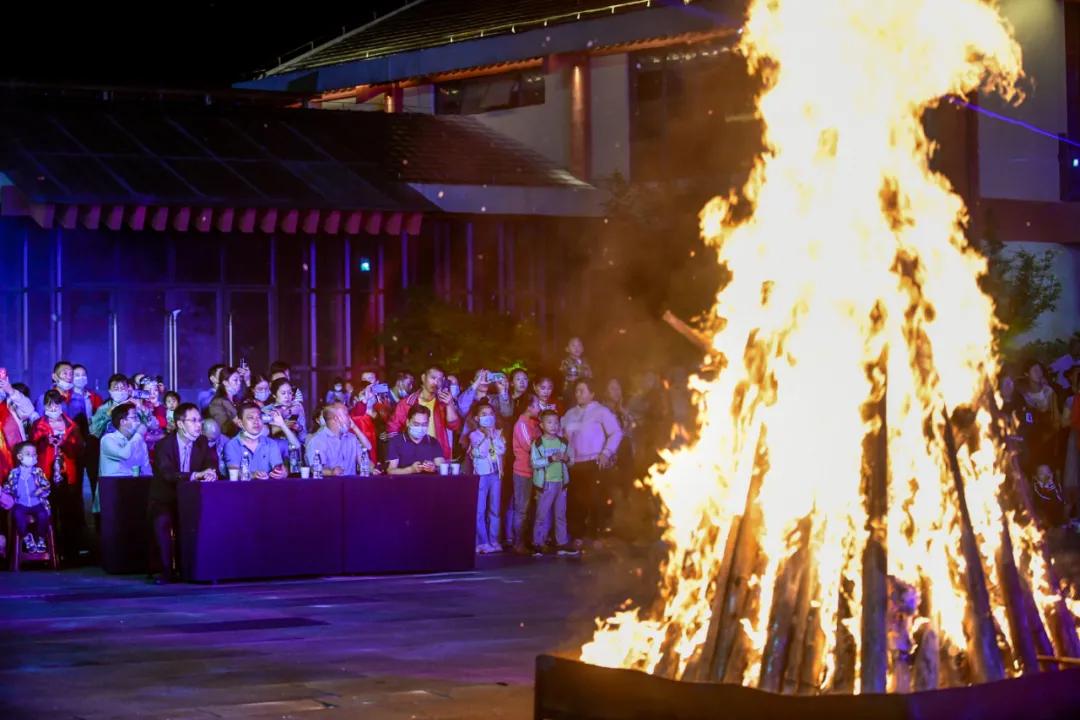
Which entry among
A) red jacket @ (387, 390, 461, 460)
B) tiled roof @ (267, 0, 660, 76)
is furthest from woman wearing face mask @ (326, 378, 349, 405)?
tiled roof @ (267, 0, 660, 76)

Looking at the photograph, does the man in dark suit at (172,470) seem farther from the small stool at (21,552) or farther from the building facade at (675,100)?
the building facade at (675,100)

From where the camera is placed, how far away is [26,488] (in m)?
17.7

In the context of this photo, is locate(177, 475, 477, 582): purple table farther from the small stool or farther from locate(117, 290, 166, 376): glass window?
locate(117, 290, 166, 376): glass window

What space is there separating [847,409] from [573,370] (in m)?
13.4

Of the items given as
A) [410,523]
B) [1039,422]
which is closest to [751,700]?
[410,523]

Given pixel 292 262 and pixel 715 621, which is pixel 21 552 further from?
pixel 292 262

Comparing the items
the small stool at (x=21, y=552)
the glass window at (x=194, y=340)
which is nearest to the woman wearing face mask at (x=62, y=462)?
the small stool at (x=21, y=552)

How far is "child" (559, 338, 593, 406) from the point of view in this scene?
21641 mm

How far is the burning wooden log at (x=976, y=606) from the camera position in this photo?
820 centimetres

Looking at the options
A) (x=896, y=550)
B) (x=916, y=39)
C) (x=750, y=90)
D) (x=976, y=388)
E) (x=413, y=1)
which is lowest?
(x=896, y=550)

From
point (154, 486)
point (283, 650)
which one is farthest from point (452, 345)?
point (283, 650)

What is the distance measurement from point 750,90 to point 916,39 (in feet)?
68.9

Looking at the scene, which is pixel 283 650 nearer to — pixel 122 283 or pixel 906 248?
pixel 906 248

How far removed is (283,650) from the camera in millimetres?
12672
